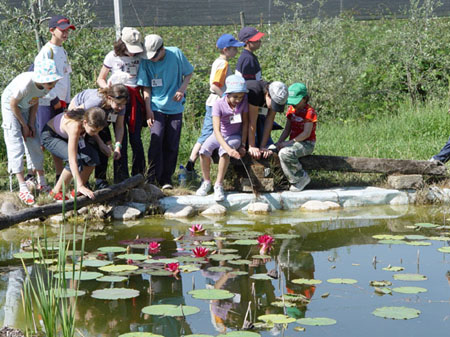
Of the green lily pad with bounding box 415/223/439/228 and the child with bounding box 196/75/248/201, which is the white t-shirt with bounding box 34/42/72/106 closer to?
the child with bounding box 196/75/248/201

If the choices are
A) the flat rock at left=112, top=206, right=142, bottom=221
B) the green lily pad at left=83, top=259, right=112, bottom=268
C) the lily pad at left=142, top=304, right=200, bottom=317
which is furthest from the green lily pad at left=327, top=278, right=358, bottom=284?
the flat rock at left=112, top=206, right=142, bottom=221

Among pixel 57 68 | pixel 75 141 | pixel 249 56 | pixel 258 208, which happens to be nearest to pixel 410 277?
pixel 258 208

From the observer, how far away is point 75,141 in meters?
6.07

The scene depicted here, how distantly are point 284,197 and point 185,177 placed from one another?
1094 millimetres

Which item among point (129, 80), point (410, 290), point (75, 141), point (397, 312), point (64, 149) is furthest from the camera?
point (129, 80)

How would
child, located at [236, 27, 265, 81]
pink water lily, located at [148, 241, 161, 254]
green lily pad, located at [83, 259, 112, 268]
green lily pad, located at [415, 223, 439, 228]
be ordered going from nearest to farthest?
green lily pad, located at [83, 259, 112, 268] → pink water lily, located at [148, 241, 161, 254] → green lily pad, located at [415, 223, 439, 228] → child, located at [236, 27, 265, 81]

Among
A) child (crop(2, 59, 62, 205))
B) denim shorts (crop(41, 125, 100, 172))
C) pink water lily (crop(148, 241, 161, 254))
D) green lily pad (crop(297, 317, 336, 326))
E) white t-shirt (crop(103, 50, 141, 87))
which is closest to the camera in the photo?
green lily pad (crop(297, 317, 336, 326))

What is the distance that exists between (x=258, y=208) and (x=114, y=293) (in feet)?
9.58

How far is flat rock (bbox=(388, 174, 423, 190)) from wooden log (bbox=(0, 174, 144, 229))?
2.59 meters

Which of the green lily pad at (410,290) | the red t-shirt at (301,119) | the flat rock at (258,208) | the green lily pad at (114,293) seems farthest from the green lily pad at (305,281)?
the red t-shirt at (301,119)

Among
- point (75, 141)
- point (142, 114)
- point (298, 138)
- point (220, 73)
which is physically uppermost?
point (220, 73)

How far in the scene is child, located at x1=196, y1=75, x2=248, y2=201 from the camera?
6648 millimetres

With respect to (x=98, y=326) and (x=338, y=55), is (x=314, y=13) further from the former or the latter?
(x=98, y=326)

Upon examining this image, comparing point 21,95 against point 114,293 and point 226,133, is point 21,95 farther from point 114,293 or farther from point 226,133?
point 114,293
